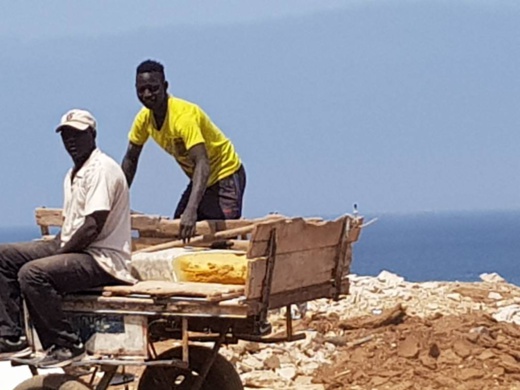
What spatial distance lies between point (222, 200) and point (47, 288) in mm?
2646

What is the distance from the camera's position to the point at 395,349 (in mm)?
A: 12914

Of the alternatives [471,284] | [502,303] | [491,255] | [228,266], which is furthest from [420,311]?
[491,255]

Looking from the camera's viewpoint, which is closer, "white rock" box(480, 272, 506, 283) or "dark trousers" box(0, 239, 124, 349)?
"dark trousers" box(0, 239, 124, 349)

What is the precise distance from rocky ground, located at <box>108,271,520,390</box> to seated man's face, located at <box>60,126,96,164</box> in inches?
179

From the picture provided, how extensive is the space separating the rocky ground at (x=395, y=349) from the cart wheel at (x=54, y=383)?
405 cm

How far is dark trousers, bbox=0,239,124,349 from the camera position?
8180mm

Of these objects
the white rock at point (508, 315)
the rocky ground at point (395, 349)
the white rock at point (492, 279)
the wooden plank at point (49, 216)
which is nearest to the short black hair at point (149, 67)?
the wooden plank at point (49, 216)

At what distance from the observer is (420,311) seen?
15469 mm

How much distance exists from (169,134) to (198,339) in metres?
1.68

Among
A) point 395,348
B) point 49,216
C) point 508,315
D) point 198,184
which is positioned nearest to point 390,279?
point 508,315

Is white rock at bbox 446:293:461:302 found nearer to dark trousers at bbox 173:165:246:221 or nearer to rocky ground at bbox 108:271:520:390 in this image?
rocky ground at bbox 108:271:520:390

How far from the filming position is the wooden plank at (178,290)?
26.5ft

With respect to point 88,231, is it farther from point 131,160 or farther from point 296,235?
point 131,160

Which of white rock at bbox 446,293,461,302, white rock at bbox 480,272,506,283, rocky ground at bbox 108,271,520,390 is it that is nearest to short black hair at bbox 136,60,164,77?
rocky ground at bbox 108,271,520,390
